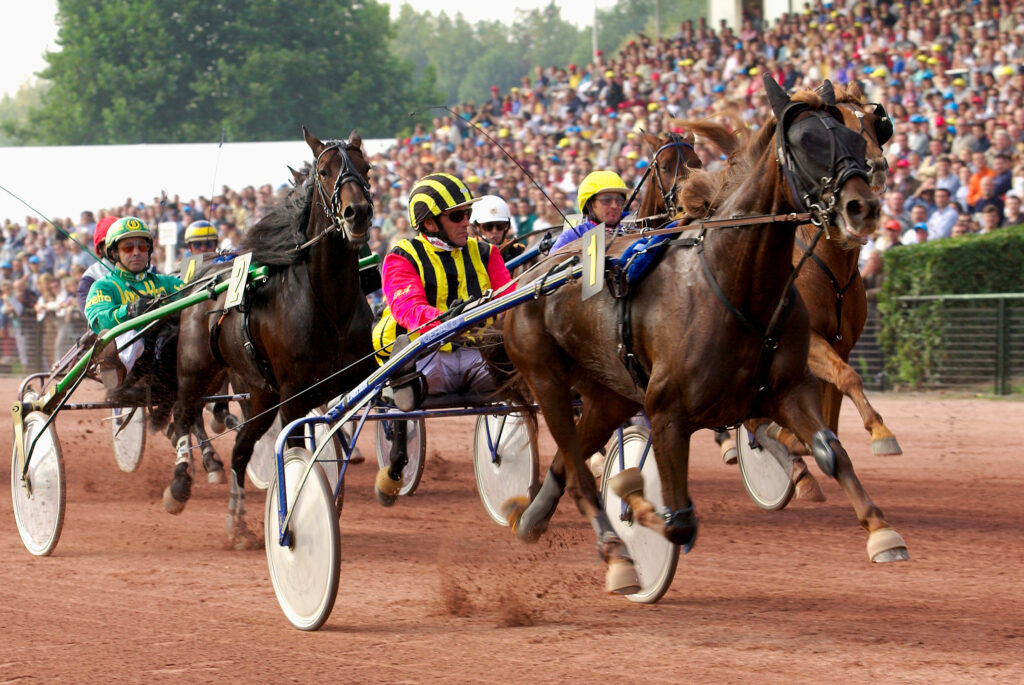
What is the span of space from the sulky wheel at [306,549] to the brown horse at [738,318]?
3.15ft

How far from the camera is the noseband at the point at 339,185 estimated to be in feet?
19.6

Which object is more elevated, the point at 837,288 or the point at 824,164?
the point at 824,164

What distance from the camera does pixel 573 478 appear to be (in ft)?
16.6

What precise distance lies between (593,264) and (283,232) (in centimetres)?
243

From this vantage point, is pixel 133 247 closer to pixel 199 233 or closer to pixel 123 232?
pixel 123 232

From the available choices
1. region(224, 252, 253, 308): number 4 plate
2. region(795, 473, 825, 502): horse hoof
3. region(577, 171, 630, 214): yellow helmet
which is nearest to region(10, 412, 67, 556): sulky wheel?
region(224, 252, 253, 308): number 4 plate

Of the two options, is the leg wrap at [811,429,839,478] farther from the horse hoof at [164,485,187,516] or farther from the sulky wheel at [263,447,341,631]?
the horse hoof at [164,485,187,516]

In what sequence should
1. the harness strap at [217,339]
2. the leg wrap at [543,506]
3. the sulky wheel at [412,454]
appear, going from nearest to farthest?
1. the leg wrap at [543,506]
2. the harness strap at [217,339]
3. the sulky wheel at [412,454]

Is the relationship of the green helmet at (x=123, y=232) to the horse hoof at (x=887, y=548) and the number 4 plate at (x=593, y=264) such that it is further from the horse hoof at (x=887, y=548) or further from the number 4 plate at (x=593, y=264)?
the horse hoof at (x=887, y=548)

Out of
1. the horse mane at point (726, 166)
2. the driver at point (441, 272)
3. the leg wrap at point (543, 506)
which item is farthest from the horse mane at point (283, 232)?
the horse mane at point (726, 166)

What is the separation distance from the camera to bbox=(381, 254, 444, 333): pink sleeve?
5.64m

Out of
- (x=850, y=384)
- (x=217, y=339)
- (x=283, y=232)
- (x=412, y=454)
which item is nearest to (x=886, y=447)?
(x=850, y=384)

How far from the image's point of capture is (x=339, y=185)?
19.7ft

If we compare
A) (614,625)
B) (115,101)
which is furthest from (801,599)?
(115,101)
